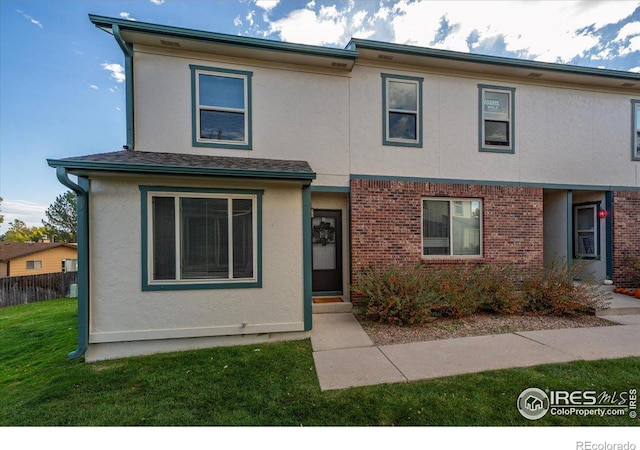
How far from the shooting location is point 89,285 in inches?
173

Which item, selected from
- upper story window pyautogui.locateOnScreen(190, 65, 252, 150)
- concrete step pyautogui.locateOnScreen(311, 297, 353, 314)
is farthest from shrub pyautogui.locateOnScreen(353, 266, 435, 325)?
upper story window pyautogui.locateOnScreen(190, 65, 252, 150)

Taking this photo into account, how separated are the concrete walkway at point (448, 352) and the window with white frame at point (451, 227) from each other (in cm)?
259

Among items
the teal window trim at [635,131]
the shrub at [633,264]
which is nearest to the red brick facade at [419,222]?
the shrub at [633,264]

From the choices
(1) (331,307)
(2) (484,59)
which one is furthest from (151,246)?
(2) (484,59)

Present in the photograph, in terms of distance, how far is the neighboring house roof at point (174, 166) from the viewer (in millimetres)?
4156

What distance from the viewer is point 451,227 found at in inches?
281

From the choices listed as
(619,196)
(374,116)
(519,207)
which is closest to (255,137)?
(374,116)

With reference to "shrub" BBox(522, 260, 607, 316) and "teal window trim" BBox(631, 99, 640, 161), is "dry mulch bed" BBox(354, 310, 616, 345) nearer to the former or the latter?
"shrub" BBox(522, 260, 607, 316)

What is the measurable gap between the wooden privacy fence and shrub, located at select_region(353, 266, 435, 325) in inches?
638

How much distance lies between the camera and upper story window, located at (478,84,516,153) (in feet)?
23.7

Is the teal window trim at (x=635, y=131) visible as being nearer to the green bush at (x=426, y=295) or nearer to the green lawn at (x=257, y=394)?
the green bush at (x=426, y=295)

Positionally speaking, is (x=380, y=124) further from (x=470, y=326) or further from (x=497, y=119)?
(x=470, y=326)

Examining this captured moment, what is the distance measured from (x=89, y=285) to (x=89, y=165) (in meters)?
1.89
